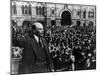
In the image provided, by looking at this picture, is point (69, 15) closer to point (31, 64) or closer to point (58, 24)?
point (58, 24)

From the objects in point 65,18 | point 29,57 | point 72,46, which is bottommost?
point 29,57

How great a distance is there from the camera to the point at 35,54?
213cm

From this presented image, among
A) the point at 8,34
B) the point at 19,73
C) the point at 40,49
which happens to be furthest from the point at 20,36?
the point at 19,73

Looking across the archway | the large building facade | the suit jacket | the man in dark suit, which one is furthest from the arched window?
the suit jacket

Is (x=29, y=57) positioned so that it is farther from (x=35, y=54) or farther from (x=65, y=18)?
(x=65, y=18)

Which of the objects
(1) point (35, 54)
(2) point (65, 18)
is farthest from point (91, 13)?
(1) point (35, 54)

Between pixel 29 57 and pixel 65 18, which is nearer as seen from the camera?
pixel 29 57

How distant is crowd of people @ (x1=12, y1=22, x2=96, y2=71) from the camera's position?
7.19ft

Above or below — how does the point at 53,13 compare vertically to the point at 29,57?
above

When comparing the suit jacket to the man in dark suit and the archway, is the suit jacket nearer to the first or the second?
the man in dark suit

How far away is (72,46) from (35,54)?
46 centimetres

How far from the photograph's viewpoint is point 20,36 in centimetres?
208

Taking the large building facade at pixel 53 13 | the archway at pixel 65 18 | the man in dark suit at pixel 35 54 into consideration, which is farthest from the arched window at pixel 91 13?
the man in dark suit at pixel 35 54

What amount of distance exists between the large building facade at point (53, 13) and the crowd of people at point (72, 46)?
7 cm
